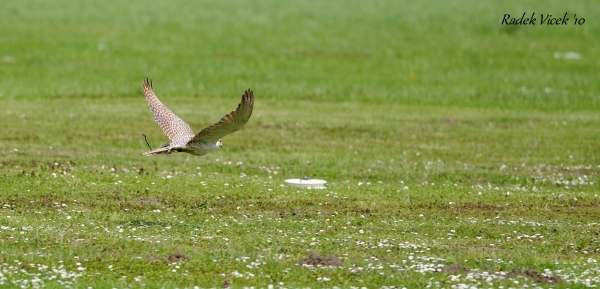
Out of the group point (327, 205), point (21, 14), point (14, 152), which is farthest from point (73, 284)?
point (21, 14)

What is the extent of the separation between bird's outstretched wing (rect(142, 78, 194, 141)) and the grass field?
105cm

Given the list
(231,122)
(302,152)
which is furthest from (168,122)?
(302,152)

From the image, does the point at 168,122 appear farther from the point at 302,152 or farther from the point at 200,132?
the point at 302,152

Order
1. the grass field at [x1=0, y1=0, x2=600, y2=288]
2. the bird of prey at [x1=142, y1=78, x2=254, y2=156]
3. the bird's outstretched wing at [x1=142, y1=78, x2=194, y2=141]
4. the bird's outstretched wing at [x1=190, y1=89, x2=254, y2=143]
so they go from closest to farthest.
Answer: the grass field at [x1=0, y1=0, x2=600, y2=288]
the bird's outstretched wing at [x1=190, y1=89, x2=254, y2=143]
the bird of prey at [x1=142, y1=78, x2=254, y2=156]
the bird's outstretched wing at [x1=142, y1=78, x2=194, y2=141]

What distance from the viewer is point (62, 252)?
1088 cm

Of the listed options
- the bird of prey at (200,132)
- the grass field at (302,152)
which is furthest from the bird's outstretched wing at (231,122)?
the grass field at (302,152)

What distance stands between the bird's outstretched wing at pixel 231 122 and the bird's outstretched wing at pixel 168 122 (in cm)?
83

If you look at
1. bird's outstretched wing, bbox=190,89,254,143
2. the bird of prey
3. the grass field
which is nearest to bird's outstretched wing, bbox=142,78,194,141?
the bird of prey

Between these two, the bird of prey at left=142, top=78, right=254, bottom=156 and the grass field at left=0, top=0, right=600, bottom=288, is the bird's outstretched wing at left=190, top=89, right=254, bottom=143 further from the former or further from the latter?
the grass field at left=0, top=0, right=600, bottom=288

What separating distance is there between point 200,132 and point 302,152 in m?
8.08

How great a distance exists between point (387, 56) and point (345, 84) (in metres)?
5.88

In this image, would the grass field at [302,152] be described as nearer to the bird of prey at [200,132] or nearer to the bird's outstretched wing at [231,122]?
the bird of prey at [200,132]

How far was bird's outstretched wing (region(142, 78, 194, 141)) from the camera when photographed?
1389 cm

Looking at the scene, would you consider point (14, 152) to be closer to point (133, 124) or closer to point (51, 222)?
point (133, 124)
